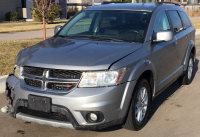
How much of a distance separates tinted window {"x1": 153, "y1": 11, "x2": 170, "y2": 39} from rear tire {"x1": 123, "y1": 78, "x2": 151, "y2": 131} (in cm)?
103

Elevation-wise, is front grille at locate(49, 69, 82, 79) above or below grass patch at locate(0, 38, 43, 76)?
above

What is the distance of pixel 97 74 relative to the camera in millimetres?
3590

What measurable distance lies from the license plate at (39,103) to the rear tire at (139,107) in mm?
1091

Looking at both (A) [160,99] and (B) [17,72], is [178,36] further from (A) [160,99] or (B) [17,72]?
(B) [17,72]

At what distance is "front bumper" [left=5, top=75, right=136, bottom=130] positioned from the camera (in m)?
3.49

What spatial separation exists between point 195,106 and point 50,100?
301 centimetres

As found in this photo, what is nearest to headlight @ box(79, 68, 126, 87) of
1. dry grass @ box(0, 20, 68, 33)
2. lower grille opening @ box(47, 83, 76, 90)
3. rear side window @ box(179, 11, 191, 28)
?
lower grille opening @ box(47, 83, 76, 90)

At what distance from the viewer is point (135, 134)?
164 inches

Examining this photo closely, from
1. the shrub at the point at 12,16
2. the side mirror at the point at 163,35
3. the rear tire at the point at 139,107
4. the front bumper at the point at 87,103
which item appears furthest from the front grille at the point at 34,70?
the shrub at the point at 12,16

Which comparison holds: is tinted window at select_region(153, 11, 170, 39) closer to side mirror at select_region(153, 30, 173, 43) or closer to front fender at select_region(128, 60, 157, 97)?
side mirror at select_region(153, 30, 173, 43)

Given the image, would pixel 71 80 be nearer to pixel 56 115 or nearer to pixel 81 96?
pixel 81 96

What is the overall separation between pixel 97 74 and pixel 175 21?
2944 mm

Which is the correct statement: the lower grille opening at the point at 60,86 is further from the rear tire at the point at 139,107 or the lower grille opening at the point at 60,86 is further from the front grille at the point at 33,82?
the rear tire at the point at 139,107

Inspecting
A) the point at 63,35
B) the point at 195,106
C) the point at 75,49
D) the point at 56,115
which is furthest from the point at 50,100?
the point at 195,106
